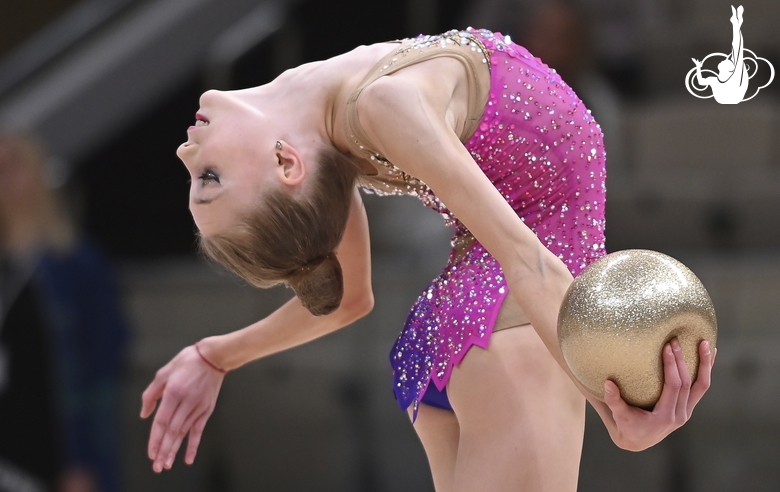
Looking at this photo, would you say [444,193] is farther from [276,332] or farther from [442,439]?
[276,332]

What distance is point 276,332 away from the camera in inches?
64.8

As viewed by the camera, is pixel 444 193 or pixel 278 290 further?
pixel 278 290

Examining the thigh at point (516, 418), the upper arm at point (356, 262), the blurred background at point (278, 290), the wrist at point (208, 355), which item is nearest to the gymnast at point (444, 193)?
the thigh at point (516, 418)

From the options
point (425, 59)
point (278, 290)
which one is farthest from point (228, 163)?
point (278, 290)

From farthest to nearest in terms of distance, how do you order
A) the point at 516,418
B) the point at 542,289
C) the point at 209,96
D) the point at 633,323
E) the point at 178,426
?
the point at 178,426 → the point at 209,96 → the point at 516,418 → the point at 542,289 → the point at 633,323

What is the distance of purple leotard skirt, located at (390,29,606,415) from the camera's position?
139cm

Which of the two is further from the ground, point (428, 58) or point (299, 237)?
point (428, 58)

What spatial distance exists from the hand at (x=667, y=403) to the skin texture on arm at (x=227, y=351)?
0.59 m

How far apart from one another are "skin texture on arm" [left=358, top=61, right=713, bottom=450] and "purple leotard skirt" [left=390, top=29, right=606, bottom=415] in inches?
5.1

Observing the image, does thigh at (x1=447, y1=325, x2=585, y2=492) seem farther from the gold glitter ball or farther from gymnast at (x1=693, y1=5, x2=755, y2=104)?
gymnast at (x1=693, y1=5, x2=755, y2=104)


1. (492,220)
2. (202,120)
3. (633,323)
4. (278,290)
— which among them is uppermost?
(202,120)

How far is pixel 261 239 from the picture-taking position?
4.48ft

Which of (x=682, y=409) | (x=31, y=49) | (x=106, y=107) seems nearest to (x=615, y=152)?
(x=106, y=107)

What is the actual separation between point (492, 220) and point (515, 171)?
0.74 ft
